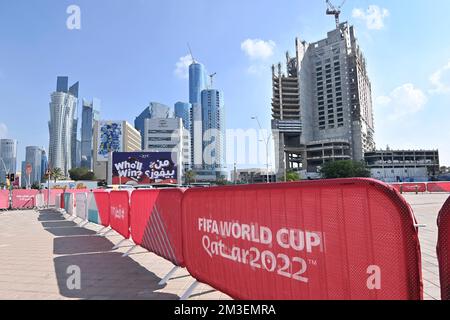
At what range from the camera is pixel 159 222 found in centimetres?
604

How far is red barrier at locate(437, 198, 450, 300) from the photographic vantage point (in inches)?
79.0

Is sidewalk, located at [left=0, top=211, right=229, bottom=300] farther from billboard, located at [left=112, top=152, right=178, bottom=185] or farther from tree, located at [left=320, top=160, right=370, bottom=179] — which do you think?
tree, located at [left=320, top=160, right=370, bottom=179]

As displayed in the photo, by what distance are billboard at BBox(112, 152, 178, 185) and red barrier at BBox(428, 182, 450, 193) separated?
36.3 metres

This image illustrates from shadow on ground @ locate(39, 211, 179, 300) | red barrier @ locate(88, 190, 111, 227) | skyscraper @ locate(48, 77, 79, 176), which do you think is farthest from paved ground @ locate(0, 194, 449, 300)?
skyscraper @ locate(48, 77, 79, 176)

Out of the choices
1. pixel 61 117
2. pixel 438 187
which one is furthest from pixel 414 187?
pixel 61 117

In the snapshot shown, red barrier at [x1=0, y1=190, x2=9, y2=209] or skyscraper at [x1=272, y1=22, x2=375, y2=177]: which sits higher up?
skyscraper at [x1=272, y1=22, x2=375, y2=177]

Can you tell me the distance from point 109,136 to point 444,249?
131722 millimetres

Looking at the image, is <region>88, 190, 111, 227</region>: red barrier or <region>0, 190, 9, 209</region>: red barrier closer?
<region>88, 190, 111, 227</region>: red barrier

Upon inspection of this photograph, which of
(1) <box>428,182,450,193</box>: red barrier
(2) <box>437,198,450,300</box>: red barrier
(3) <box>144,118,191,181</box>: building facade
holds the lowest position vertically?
(1) <box>428,182,450,193</box>: red barrier

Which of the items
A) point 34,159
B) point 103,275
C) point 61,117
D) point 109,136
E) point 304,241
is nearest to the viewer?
point 304,241

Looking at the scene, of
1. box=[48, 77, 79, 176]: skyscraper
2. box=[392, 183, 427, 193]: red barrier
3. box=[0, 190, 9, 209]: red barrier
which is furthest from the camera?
box=[48, 77, 79, 176]: skyscraper

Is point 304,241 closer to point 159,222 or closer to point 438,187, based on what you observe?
point 159,222

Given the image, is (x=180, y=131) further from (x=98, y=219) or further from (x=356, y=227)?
(x=356, y=227)

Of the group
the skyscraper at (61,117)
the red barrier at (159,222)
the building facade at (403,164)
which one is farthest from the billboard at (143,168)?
the building facade at (403,164)
